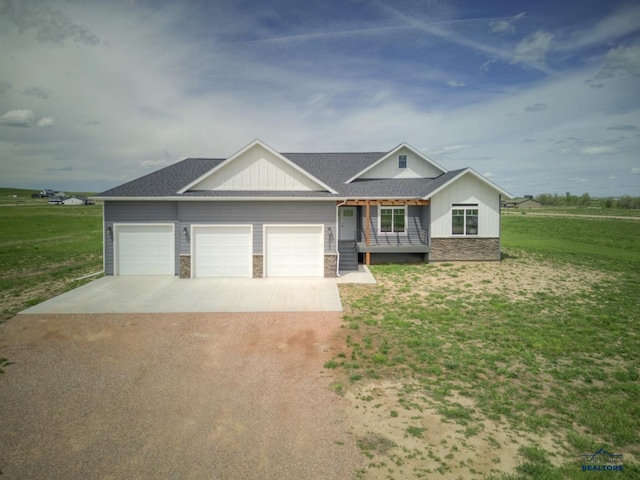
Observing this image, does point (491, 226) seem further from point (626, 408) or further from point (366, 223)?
point (626, 408)

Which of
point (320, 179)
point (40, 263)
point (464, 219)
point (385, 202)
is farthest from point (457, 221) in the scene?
point (40, 263)

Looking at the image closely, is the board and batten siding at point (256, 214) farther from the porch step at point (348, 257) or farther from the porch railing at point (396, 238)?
the porch railing at point (396, 238)

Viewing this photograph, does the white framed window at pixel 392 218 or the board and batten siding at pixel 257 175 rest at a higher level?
the board and batten siding at pixel 257 175

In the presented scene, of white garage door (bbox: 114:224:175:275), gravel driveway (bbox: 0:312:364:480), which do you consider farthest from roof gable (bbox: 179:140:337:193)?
gravel driveway (bbox: 0:312:364:480)

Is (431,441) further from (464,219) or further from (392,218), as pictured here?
(464,219)

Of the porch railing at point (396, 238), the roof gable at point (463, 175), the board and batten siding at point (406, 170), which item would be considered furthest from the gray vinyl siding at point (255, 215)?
the board and batten siding at point (406, 170)

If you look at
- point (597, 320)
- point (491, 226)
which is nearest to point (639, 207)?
point (491, 226)

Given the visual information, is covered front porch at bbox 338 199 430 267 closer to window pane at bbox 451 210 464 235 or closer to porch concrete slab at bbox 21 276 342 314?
window pane at bbox 451 210 464 235
